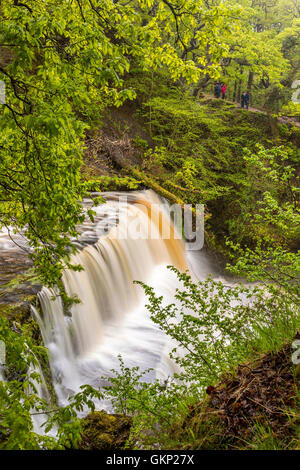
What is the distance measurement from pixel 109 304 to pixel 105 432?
13.0 ft

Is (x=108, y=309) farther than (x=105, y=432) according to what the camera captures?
Yes

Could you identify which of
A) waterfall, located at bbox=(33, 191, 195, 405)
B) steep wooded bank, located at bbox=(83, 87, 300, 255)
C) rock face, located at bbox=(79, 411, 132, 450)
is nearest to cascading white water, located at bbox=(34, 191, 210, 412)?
waterfall, located at bbox=(33, 191, 195, 405)

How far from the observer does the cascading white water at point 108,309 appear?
18.3ft

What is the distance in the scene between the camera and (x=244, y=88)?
2802 cm

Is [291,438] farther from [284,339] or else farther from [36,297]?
[36,297]

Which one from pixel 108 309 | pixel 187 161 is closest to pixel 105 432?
pixel 108 309

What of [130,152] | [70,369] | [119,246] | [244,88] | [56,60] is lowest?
[70,369]

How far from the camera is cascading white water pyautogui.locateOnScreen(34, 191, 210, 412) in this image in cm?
559

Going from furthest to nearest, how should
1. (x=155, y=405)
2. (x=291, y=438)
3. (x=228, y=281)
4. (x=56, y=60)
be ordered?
(x=228, y=281) → (x=155, y=405) → (x=56, y=60) → (x=291, y=438)

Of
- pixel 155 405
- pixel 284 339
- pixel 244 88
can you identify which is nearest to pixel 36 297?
pixel 155 405

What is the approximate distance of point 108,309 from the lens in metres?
7.64

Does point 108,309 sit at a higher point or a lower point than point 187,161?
lower

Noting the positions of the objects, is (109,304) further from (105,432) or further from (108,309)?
(105,432)
